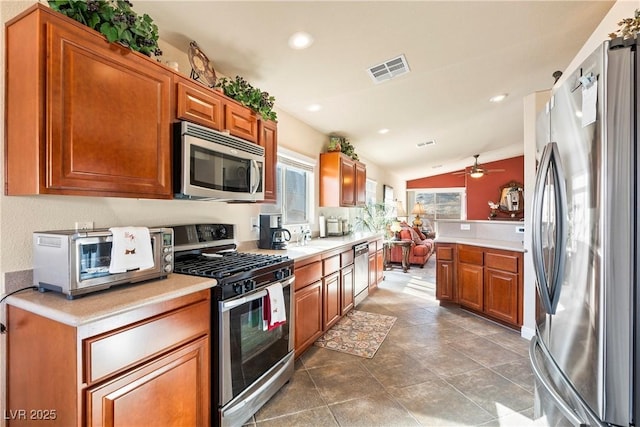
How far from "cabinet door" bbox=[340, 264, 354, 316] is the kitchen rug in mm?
136

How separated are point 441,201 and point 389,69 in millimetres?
8969

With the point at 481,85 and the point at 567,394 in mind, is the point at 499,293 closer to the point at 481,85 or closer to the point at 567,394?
the point at 481,85

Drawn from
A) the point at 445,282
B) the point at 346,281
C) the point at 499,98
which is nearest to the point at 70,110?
the point at 346,281

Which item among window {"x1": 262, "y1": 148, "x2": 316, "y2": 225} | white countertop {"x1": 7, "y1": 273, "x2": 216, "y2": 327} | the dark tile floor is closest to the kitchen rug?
the dark tile floor

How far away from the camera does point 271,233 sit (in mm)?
2887

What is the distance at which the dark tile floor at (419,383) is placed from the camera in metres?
1.91

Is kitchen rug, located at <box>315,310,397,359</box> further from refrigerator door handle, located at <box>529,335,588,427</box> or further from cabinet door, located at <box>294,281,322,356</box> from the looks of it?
refrigerator door handle, located at <box>529,335,588,427</box>

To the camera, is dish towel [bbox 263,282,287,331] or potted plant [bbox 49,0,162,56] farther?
dish towel [bbox 263,282,287,331]

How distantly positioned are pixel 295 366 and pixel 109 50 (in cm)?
250

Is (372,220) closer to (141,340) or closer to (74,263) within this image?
(141,340)

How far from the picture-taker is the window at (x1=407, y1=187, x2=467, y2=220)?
34.1 ft

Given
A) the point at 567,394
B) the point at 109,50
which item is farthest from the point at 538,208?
the point at 109,50

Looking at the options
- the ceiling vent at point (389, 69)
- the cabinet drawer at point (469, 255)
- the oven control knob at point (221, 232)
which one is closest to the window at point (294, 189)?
the oven control knob at point (221, 232)

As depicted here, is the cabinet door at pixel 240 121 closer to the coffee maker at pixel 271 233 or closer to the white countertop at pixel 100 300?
the coffee maker at pixel 271 233
